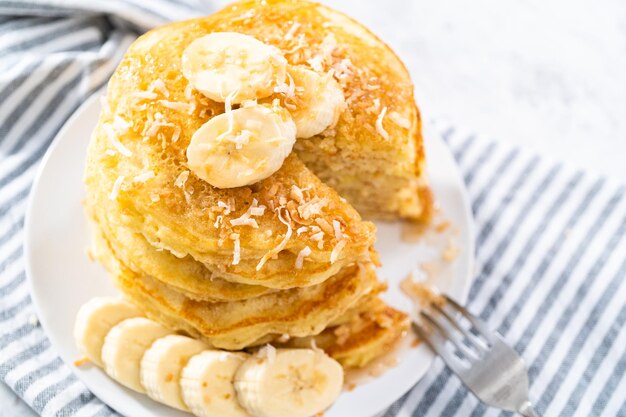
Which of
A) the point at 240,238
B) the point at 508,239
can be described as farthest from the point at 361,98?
the point at 508,239

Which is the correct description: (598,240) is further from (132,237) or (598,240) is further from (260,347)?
(132,237)

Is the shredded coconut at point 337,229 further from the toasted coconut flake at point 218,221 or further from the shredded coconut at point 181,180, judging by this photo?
the shredded coconut at point 181,180

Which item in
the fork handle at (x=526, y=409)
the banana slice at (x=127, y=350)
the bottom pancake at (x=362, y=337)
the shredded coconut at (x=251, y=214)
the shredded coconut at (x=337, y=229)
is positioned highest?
the shredded coconut at (x=251, y=214)

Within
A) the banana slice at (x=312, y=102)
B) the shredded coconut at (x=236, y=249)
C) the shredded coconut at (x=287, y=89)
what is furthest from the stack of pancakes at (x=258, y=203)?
the shredded coconut at (x=287, y=89)

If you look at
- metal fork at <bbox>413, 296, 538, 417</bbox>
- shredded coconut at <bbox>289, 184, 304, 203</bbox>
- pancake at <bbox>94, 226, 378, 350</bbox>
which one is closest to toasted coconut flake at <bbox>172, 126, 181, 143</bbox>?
shredded coconut at <bbox>289, 184, 304, 203</bbox>

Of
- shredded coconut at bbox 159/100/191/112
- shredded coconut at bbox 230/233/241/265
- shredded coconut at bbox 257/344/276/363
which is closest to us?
shredded coconut at bbox 230/233/241/265

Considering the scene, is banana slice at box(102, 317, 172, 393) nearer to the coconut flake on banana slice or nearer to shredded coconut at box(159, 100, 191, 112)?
shredded coconut at box(159, 100, 191, 112)

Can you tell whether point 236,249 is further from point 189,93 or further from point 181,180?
point 189,93
